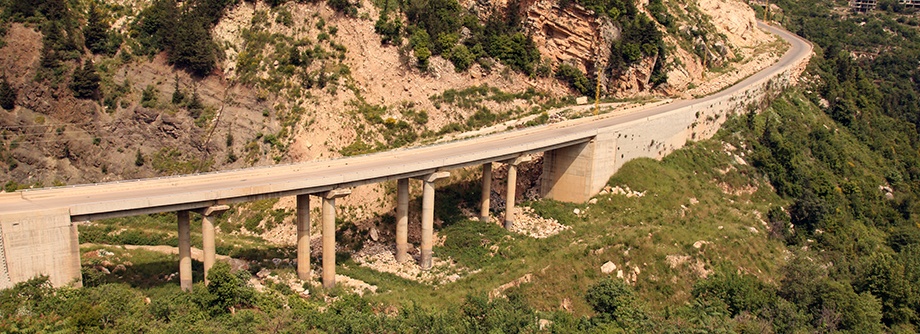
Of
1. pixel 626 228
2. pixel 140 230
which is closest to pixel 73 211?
pixel 140 230

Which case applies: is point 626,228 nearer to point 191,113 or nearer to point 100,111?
point 191,113

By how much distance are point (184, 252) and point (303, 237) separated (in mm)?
5623

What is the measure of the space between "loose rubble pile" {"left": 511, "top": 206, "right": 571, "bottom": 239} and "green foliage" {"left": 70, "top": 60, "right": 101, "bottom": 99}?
31564mm

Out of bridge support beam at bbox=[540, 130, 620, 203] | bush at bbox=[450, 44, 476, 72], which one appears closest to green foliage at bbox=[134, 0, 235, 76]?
bush at bbox=[450, 44, 476, 72]

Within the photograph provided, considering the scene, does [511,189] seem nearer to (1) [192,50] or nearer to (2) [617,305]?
(2) [617,305]

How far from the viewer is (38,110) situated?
174 feet

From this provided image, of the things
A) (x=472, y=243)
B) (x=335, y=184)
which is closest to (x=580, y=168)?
(x=472, y=243)

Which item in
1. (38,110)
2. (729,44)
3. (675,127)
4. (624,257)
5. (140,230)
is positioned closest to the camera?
(624,257)

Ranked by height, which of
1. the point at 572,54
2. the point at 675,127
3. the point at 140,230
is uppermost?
the point at 572,54

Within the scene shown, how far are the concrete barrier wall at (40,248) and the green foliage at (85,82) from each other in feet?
92.3

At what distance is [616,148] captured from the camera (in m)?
51.5

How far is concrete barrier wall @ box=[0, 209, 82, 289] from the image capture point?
2808 cm

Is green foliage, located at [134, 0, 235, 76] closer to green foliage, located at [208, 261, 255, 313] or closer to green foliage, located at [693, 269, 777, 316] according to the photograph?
green foliage, located at [208, 261, 255, 313]

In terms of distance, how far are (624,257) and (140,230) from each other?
27669mm
